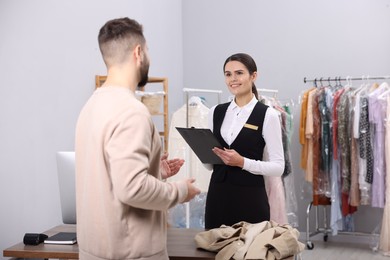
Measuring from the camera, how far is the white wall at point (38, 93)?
11.3 feet

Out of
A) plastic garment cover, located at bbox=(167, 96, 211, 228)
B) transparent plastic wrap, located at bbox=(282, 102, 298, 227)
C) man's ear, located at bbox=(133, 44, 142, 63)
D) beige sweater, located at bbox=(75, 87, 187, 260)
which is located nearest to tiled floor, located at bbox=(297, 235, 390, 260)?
transparent plastic wrap, located at bbox=(282, 102, 298, 227)

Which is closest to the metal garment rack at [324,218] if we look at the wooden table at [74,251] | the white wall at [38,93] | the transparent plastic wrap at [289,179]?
the transparent plastic wrap at [289,179]

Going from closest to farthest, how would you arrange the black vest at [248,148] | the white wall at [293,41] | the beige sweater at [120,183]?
1. the beige sweater at [120,183]
2. the black vest at [248,148]
3. the white wall at [293,41]

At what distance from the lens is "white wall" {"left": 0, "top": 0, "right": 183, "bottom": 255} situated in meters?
3.44

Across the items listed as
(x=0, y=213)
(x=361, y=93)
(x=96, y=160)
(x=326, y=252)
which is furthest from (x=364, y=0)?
(x=96, y=160)

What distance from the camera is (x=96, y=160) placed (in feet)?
5.41

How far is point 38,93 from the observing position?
372cm

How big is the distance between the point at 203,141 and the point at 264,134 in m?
0.36

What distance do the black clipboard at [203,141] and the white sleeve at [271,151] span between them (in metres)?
0.20

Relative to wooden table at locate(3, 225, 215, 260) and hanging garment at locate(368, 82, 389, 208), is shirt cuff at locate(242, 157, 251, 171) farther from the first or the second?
hanging garment at locate(368, 82, 389, 208)

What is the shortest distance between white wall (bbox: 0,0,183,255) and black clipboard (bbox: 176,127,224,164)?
1335 millimetres

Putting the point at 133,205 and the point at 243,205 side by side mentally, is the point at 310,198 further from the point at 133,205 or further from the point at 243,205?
the point at 133,205

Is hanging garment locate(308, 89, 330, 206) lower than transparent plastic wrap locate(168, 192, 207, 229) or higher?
higher

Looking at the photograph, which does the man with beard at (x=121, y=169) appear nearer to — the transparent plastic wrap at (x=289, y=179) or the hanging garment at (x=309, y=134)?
the transparent plastic wrap at (x=289, y=179)
